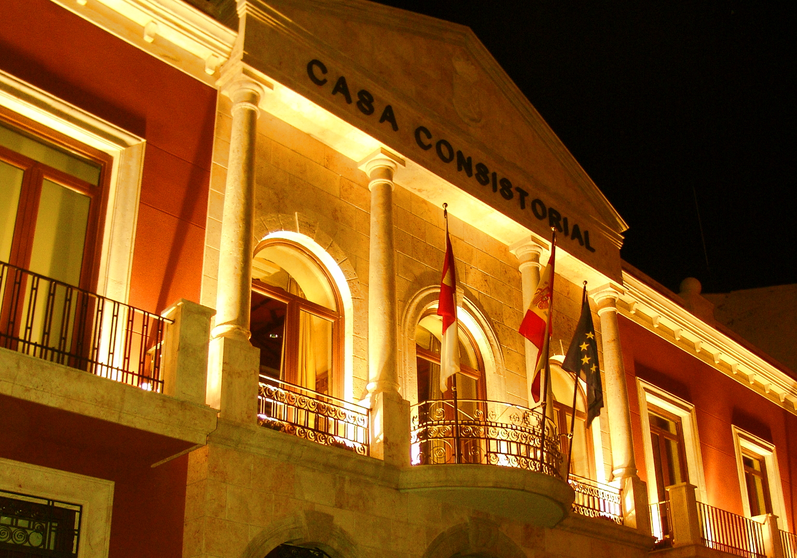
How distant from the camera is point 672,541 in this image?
51.7 feet

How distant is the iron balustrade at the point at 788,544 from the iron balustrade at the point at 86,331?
13876 millimetres

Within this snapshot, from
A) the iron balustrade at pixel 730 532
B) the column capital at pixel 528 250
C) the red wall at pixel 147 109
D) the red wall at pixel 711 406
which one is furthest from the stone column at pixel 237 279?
the iron balustrade at pixel 730 532

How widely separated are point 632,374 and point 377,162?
7.64m

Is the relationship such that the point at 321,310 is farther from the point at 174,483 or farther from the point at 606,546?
the point at 606,546

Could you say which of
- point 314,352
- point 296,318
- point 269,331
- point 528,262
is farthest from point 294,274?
point 528,262

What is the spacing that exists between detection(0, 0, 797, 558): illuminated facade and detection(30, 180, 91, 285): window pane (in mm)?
25

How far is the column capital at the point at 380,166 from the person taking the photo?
13414mm

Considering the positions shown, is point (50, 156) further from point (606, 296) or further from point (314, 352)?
point (606, 296)

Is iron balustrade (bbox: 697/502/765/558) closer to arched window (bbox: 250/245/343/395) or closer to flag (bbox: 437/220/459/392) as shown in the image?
flag (bbox: 437/220/459/392)

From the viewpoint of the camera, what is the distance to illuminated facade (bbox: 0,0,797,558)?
30.7 feet

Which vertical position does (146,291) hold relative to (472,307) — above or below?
below

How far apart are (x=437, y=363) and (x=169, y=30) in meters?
6.32

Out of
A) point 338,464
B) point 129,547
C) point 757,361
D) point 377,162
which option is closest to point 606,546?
point 338,464

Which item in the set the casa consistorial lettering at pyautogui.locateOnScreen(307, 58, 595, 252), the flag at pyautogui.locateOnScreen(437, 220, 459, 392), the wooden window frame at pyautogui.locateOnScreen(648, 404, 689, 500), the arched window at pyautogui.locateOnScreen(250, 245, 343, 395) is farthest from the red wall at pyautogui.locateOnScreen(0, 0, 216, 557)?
the wooden window frame at pyautogui.locateOnScreen(648, 404, 689, 500)
